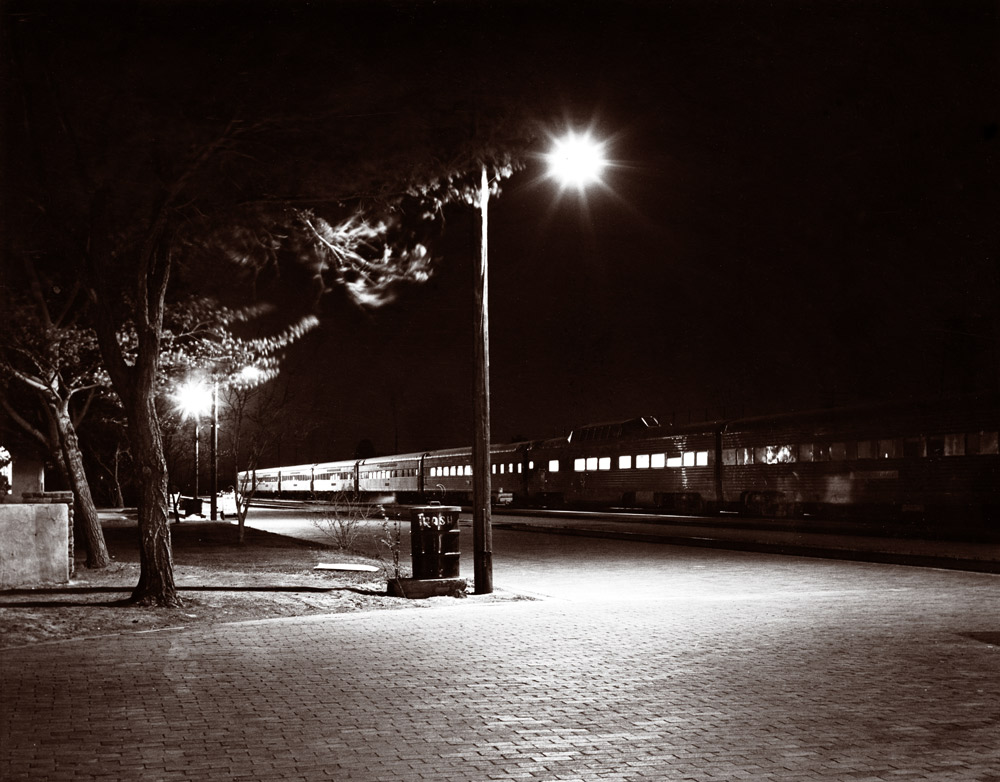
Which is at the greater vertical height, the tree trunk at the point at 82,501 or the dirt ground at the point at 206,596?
the tree trunk at the point at 82,501

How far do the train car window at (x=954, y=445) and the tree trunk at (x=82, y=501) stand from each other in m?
20.2

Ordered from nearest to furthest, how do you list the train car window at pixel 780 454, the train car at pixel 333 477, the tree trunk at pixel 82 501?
the tree trunk at pixel 82 501, the train car window at pixel 780 454, the train car at pixel 333 477

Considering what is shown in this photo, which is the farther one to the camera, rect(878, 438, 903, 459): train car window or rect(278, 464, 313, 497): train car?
rect(278, 464, 313, 497): train car

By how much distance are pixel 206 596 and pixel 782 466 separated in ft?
78.6

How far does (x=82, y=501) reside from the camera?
60.5 feet

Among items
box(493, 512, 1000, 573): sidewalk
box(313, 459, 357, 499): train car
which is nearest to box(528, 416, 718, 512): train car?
box(493, 512, 1000, 573): sidewalk

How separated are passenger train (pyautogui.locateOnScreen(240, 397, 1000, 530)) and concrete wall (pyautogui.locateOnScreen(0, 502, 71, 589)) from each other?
34.9ft

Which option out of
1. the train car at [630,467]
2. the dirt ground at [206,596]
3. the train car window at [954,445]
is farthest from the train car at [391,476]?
the dirt ground at [206,596]

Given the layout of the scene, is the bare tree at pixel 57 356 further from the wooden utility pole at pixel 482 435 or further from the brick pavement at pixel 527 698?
the brick pavement at pixel 527 698

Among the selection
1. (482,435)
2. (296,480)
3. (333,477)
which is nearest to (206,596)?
(482,435)

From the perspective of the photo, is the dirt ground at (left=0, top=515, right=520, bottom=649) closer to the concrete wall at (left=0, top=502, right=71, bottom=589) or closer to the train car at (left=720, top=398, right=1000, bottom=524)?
the concrete wall at (left=0, top=502, right=71, bottom=589)

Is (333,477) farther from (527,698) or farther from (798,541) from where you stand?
(527,698)

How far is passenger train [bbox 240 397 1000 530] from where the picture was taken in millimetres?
27312

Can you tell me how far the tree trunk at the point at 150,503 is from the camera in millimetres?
13297
